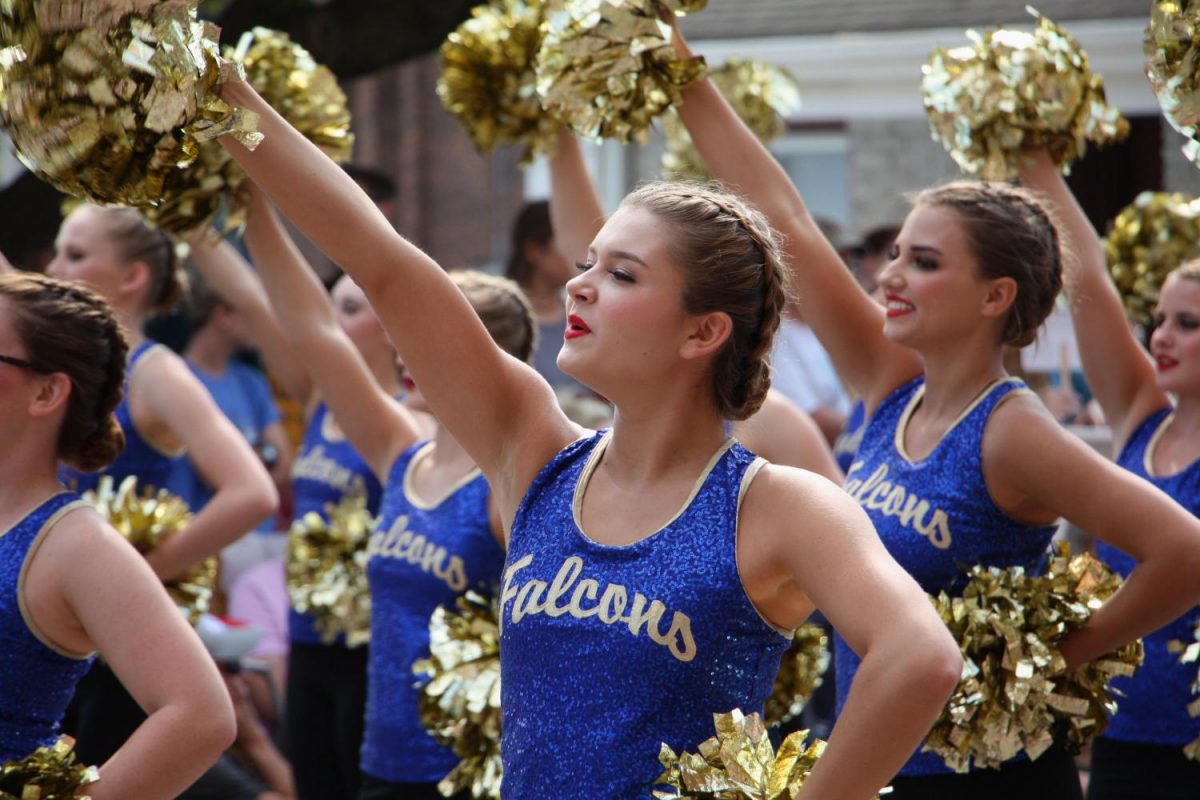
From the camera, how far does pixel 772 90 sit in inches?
220

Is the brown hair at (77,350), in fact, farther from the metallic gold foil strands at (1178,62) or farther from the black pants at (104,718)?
the metallic gold foil strands at (1178,62)

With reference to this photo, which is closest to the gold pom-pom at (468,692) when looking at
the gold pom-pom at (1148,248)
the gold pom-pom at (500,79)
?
the gold pom-pom at (500,79)

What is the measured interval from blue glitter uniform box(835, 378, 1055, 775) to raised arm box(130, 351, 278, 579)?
1.96 metres

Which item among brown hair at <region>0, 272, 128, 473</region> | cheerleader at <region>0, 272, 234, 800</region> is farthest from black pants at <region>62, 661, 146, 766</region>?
cheerleader at <region>0, 272, 234, 800</region>

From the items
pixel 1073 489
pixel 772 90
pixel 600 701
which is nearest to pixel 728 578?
pixel 600 701

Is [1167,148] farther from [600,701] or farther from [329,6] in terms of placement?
[600,701]

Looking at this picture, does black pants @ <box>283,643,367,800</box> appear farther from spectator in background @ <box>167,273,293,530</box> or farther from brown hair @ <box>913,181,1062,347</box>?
brown hair @ <box>913,181,1062,347</box>

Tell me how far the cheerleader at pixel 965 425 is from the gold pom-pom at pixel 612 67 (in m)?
0.10

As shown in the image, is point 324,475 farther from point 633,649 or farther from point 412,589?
point 633,649

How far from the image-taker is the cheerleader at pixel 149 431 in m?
4.34

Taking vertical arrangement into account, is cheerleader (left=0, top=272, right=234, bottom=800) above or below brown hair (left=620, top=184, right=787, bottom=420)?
below

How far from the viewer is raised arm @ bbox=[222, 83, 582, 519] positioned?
2.33 metres

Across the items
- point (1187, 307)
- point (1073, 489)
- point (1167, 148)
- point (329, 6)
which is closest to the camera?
point (1073, 489)

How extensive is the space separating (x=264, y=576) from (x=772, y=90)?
3490 millimetres
